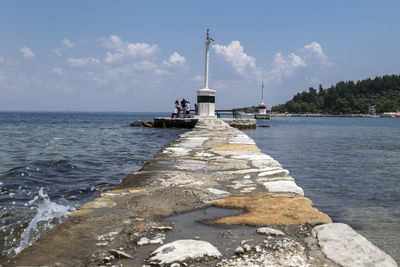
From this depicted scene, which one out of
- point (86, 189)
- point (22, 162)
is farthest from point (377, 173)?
point (22, 162)

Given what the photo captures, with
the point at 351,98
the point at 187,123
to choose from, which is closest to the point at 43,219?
the point at 187,123

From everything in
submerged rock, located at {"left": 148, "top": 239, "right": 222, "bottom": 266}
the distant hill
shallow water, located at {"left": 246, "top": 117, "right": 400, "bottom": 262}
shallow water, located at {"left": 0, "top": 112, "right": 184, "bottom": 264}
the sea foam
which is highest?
the distant hill

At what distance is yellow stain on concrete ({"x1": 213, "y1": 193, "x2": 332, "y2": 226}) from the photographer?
A: 2.01 metres

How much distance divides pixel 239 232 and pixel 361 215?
2557mm

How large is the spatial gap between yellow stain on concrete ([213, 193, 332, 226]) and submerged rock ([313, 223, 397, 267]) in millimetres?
196

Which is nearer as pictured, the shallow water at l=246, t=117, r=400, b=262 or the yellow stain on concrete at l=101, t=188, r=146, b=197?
the yellow stain on concrete at l=101, t=188, r=146, b=197

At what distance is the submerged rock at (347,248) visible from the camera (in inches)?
58.4

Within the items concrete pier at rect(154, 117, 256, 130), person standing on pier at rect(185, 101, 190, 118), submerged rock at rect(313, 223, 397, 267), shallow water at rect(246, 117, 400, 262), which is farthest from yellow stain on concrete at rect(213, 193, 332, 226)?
person standing on pier at rect(185, 101, 190, 118)

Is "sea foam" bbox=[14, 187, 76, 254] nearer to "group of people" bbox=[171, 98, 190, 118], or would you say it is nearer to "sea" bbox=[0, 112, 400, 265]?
"sea" bbox=[0, 112, 400, 265]

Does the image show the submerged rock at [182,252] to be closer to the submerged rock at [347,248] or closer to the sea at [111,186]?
the submerged rock at [347,248]

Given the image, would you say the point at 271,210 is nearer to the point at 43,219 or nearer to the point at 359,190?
the point at 43,219

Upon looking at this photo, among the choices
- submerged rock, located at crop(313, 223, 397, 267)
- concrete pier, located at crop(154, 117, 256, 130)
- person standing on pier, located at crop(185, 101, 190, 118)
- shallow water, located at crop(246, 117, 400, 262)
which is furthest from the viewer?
person standing on pier, located at crop(185, 101, 190, 118)

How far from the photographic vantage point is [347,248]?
5.27 feet

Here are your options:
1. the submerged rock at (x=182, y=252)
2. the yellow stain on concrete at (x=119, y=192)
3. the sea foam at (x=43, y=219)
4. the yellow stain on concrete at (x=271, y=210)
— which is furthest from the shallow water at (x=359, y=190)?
the sea foam at (x=43, y=219)
